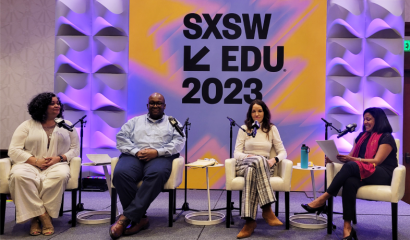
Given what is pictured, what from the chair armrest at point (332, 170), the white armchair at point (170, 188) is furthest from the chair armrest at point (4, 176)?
the chair armrest at point (332, 170)

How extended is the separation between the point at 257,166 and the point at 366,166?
987mm

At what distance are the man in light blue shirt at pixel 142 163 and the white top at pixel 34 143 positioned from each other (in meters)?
0.60

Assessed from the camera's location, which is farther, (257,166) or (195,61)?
(195,61)

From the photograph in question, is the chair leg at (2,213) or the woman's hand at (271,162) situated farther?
the woman's hand at (271,162)

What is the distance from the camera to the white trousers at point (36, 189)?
3.20 meters

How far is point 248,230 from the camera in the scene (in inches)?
128

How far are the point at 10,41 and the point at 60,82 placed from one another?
1.18m

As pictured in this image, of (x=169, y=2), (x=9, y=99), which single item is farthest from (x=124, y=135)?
(x=9, y=99)

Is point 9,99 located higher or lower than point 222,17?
lower

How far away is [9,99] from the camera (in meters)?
5.71

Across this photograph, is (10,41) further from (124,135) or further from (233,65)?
(233,65)

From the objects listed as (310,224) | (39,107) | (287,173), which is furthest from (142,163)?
(310,224)

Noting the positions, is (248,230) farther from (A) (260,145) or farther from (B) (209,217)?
(A) (260,145)

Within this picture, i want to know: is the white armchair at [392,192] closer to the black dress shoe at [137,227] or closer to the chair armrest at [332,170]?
the chair armrest at [332,170]
